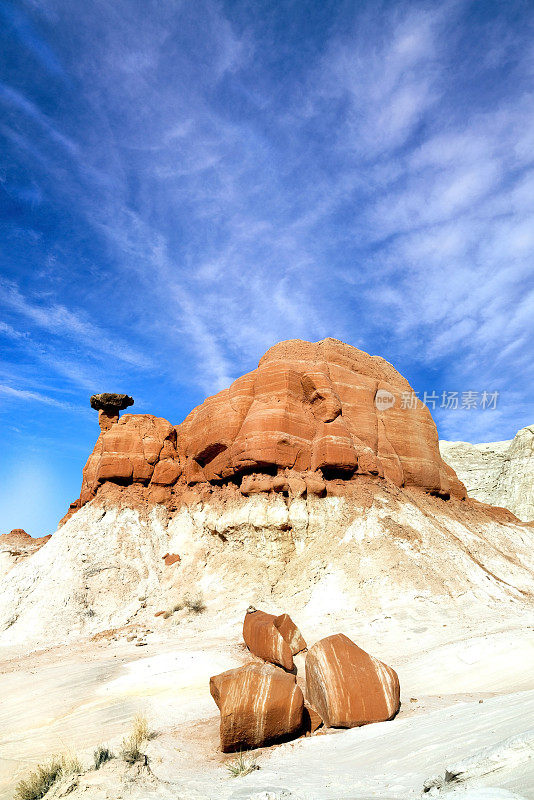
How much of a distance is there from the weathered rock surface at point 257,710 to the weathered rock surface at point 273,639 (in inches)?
147

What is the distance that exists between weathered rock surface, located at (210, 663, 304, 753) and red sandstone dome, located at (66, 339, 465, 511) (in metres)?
13.7

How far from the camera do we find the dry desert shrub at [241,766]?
6180 millimetres

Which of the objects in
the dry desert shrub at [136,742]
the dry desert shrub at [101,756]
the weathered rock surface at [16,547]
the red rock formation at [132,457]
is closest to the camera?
the dry desert shrub at [101,756]

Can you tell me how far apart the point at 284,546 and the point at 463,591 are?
294 inches

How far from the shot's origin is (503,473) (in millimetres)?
48562

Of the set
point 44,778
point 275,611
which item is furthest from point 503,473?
point 44,778

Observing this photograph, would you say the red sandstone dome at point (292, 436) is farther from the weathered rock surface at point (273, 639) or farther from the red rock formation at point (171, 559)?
the weathered rock surface at point (273, 639)

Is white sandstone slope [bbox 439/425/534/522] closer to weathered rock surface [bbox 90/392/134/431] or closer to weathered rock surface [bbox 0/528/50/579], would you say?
weathered rock surface [bbox 90/392/134/431]

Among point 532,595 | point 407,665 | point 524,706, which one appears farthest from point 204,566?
point 524,706

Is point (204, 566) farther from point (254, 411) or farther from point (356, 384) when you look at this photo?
point (356, 384)

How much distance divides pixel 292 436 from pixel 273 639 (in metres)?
11.8

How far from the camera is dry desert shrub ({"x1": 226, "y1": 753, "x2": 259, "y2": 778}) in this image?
6.18 m

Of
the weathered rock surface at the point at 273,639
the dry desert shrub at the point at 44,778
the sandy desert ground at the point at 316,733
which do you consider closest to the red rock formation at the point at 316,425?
the sandy desert ground at the point at 316,733

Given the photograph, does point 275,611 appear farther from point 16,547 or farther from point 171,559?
point 16,547
